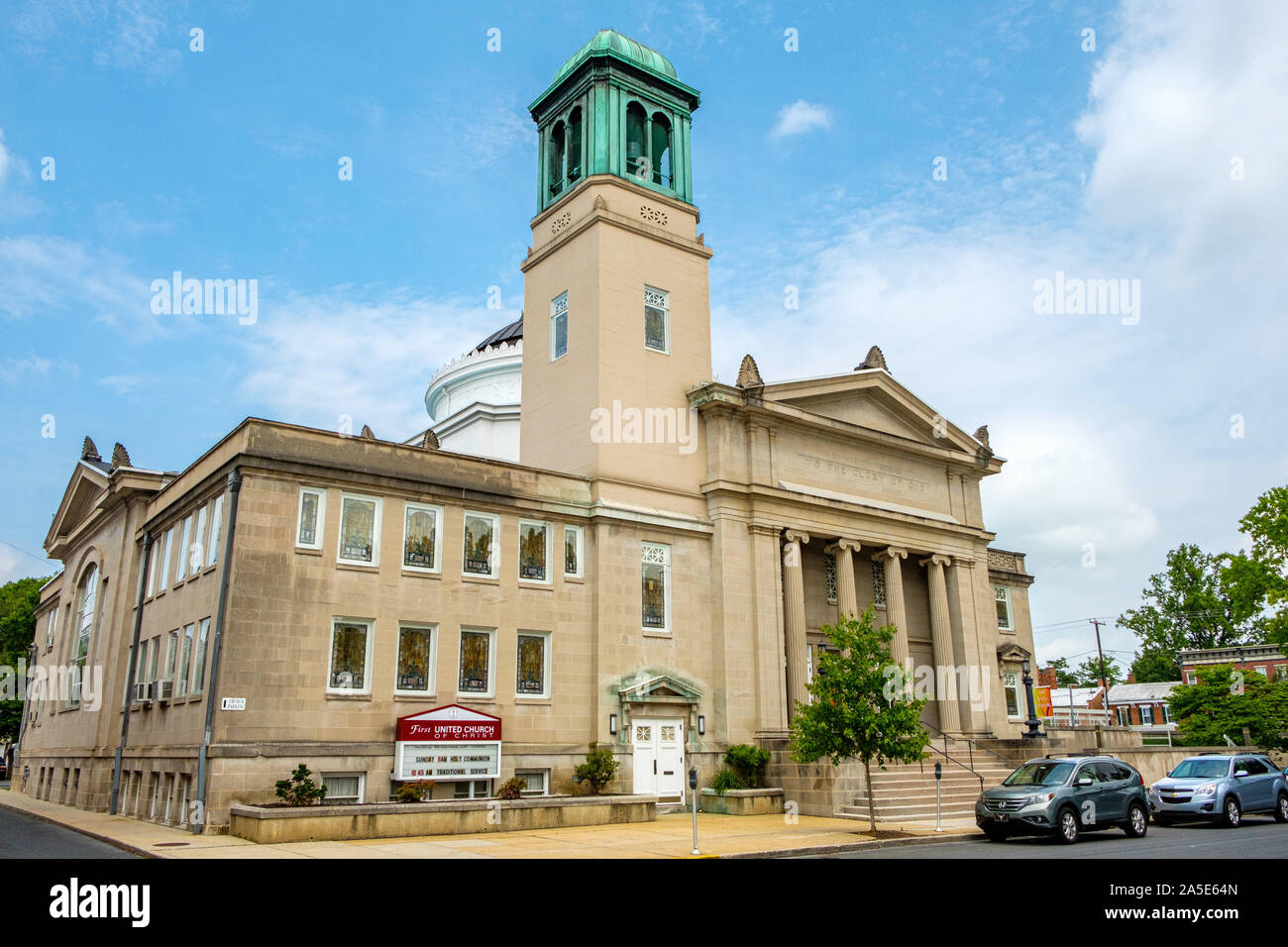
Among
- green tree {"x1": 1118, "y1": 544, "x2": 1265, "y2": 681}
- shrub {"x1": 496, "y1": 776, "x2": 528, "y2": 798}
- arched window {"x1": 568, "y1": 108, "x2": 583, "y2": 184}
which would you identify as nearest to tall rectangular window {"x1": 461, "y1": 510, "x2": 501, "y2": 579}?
shrub {"x1": 496, "y1": 776, "x2": 528, "y2": 798}

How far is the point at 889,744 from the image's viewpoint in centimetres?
2411

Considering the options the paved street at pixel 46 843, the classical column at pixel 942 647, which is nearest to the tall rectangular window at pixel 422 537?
the paved street at pixel 46 843

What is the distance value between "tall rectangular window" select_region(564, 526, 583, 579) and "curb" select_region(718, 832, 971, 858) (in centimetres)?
1293

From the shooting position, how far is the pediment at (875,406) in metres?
37.2

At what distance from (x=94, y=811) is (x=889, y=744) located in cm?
2532

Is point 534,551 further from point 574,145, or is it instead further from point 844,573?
point 574,145

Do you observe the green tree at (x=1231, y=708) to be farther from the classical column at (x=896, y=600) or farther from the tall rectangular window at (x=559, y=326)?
the tall rectangular window at (x=559, y=326)

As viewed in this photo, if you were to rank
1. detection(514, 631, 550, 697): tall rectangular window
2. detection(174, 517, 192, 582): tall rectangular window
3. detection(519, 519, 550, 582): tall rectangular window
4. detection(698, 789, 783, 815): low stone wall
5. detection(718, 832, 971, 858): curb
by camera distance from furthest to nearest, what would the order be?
detection(519, 519, 550, 582): tall rectangular window, detection(698, 789, 783, 815): low stone wall, detection(514, 631, 550, 697): tall rectangular window, detection(174, 517, 192, 582): tall rectangular window, detection(718, 832, 971, 858): curb

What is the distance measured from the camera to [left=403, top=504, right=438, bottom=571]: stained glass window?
92.0 feet

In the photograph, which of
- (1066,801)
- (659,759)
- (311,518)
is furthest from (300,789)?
(1066,801)

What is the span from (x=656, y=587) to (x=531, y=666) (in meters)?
5.21

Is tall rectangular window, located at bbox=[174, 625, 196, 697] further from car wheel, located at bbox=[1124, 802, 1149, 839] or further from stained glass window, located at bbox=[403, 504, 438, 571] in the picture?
car wheel, located at bbox=[1124, 802, 1149, 839]

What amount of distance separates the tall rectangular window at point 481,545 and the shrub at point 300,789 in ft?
23.7
